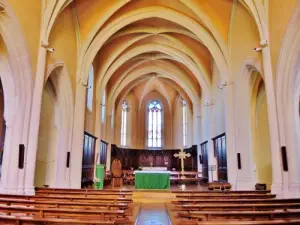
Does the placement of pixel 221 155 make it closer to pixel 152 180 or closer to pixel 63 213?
pixel 152 180

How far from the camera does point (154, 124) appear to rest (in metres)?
29.0

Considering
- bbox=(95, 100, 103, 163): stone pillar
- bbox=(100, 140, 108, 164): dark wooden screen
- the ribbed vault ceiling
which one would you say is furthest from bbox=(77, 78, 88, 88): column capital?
bbox=(100, 140, 108, 164): dark wooden screen

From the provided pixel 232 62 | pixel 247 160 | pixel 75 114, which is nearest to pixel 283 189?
pixel 247 160

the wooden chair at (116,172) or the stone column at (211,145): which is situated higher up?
the stone column at (211,145)

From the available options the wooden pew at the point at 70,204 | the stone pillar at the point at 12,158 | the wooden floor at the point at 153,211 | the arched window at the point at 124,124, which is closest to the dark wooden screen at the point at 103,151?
the arched window at the point at 124,124

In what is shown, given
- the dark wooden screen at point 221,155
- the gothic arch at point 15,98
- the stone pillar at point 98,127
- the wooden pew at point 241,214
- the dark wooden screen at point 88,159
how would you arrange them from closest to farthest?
the wooden pew at point 241,214
the gothic arch at point 15,98
the dark wooden screen at point 88,159
the dark wooden screen at point 221,155
the stone pillar at point 98,127

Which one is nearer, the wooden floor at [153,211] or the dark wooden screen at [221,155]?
the wooden floor at [153,211]

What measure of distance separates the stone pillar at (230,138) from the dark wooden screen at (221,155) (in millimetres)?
1707

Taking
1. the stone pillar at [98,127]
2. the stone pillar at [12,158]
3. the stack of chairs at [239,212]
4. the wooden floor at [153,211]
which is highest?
the stone pillar at [98,127]

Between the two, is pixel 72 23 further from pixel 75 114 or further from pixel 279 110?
pixel 279 110

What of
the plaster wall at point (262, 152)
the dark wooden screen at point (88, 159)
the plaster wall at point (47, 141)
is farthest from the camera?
the dark wooden screen at point (88, 159)

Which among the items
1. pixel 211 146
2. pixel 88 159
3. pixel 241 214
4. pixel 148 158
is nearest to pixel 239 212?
pixel 241 214

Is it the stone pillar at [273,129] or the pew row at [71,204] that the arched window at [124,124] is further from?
the pew row at [71,204]

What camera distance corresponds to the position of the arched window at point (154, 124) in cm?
2856
